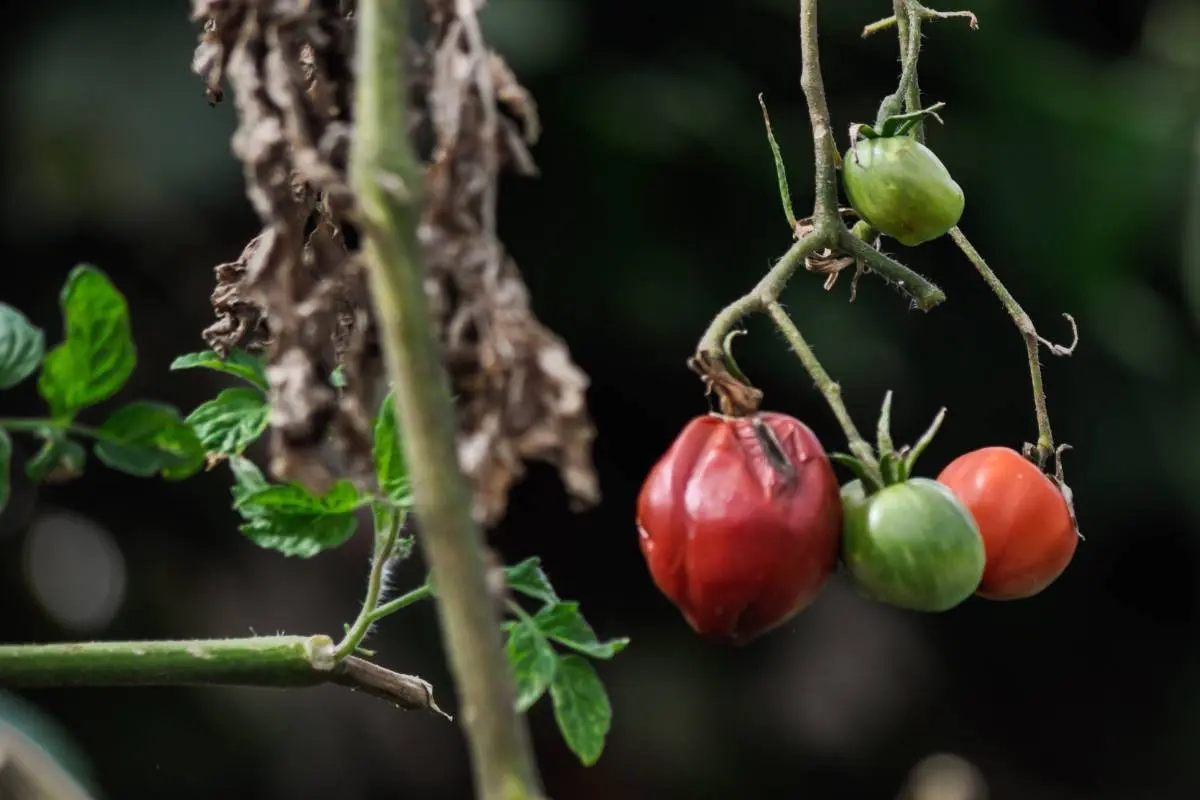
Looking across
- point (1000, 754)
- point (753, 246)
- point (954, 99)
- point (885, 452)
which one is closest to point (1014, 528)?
point (885, 452)

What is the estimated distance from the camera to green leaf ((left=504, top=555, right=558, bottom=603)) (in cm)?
42

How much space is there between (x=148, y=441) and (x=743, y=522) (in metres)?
0.16

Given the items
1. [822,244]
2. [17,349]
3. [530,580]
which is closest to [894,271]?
[822,244]

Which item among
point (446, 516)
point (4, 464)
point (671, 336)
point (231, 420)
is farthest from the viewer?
point (671, 336)

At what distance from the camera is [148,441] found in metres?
0.38

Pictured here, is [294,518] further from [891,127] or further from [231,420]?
[891,127]

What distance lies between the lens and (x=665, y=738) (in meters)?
2.16

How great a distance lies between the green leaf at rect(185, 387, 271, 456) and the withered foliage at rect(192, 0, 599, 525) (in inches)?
3.8

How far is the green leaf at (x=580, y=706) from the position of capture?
39 centimetres

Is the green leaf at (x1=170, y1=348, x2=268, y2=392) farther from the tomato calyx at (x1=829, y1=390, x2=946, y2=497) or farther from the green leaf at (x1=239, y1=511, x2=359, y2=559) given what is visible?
the tomato calyx at (x1=829, y1=390, x2=946, y2=497)

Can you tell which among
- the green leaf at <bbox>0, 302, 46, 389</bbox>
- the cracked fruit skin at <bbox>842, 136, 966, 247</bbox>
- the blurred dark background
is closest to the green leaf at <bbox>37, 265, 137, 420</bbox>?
the green leaf at <bbox>0, 302, 46, 389</bbox>

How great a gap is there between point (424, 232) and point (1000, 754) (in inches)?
88.8

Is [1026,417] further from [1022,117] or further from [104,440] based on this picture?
[104,440]

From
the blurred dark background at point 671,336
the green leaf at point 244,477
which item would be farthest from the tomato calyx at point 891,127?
the blurred dark background at point 671,336
